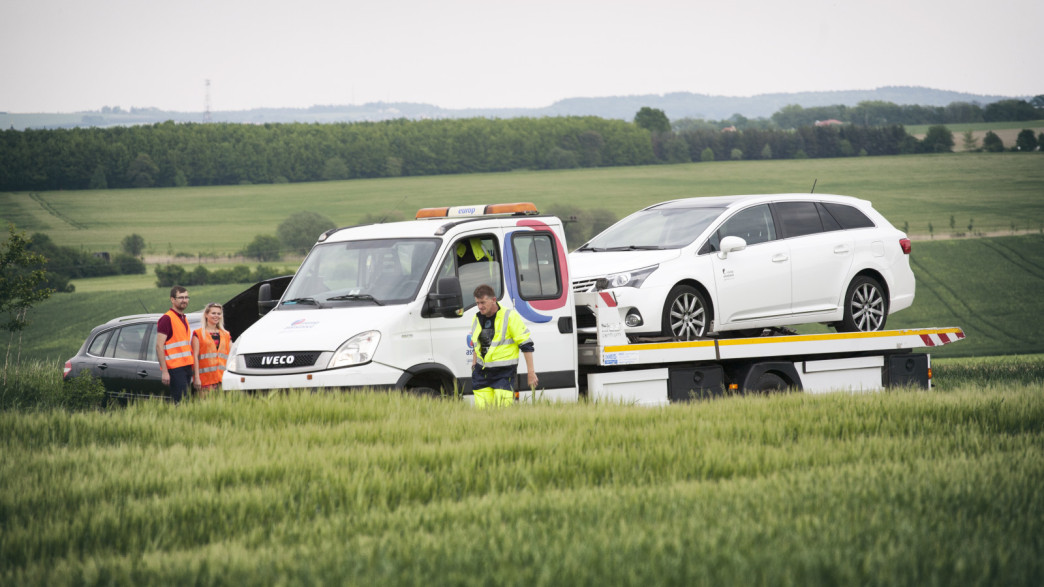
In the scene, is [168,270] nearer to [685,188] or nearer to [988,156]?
[685,188]

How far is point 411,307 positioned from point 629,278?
2.44 metres

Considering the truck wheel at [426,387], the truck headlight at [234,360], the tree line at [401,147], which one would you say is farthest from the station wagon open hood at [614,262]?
the tree line at [401,147]

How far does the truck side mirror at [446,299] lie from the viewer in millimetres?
9734

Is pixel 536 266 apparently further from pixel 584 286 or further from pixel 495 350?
pixel 495 350

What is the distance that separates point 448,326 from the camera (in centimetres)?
1014

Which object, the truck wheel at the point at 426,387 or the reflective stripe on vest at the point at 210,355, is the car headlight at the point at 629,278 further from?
the reflective stripe on vest at the point at 210,355

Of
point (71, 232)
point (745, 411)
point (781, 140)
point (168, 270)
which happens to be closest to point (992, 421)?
point (745, 411)

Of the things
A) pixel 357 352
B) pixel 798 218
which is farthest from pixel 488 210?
pixel 798 218

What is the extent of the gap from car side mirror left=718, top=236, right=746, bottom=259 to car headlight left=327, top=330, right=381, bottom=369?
3.96 meters

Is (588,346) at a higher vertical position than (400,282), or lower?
lower

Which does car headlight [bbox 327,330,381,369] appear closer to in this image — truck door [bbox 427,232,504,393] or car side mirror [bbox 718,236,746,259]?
truck door [bbox 427,232,504,393]

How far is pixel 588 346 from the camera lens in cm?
1095

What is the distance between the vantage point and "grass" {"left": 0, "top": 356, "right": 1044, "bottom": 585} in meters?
5.29

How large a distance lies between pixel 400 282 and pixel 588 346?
2.14 meters
